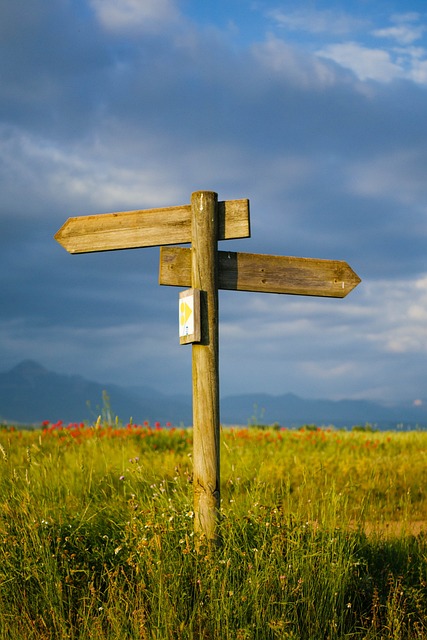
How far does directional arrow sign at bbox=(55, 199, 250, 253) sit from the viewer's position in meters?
5.66

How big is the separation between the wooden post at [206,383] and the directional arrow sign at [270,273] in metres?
0.13

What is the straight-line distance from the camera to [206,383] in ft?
17.8

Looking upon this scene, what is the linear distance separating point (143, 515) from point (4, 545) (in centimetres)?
119

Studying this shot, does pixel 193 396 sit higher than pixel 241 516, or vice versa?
pixel 193 396

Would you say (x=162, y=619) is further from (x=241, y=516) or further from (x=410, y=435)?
(x=410, y=435)

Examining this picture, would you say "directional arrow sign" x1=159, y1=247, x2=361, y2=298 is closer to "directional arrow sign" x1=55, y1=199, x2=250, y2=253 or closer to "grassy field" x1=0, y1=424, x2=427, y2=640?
"directional arrow sign" x1=55, y1=199, x2=250, y2=253

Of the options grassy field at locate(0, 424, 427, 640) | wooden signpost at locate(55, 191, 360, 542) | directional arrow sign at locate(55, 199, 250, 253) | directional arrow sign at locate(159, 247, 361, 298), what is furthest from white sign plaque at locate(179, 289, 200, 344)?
grassy field at locate(0, 424, 427, 640)

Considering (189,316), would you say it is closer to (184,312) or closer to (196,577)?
(184,312)

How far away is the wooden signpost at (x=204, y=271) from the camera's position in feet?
17.8

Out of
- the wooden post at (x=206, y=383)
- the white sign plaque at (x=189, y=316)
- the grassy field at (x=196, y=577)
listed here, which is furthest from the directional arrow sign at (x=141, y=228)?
the grassy field at (x=196, y=577)

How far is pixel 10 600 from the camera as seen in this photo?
16.2 ft

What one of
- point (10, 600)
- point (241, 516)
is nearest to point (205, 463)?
point (241, 516)

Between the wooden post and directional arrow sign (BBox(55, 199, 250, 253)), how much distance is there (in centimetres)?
15

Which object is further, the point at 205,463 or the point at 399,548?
the point at 399,548
